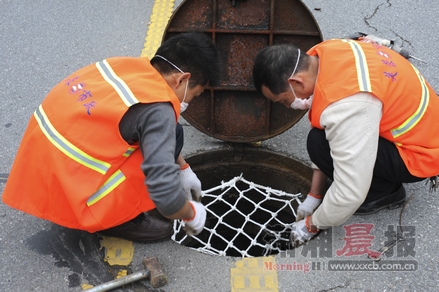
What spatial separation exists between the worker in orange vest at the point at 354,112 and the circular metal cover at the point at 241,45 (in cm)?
39

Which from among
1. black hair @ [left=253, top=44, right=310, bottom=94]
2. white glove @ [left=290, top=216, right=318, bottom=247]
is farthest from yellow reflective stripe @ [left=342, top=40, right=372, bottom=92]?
white glove @ [left=290, top=216, right=318, bottom=247]

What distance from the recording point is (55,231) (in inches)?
96.3

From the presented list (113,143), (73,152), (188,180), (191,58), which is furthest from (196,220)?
(191,58)

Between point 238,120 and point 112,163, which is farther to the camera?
point 238,120

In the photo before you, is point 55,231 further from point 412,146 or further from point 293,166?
point 412,146

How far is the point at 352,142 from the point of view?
2.01 meters

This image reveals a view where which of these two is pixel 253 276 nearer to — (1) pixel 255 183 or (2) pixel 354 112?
(2) pixel 354 112

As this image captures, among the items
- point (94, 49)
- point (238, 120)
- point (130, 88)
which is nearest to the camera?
point (130, 88)

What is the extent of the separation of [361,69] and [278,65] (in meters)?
0.38

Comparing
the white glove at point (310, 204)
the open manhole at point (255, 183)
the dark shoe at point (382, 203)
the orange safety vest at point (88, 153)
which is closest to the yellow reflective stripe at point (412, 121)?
the dark shoe at point (382, 203)

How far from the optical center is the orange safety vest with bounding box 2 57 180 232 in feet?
6.59

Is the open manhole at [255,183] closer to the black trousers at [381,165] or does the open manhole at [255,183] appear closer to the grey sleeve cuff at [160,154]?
the black trousers at [381,165]

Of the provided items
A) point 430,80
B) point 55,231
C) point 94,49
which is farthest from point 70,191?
point 430,80

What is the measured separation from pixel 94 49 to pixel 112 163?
222 centimetres
